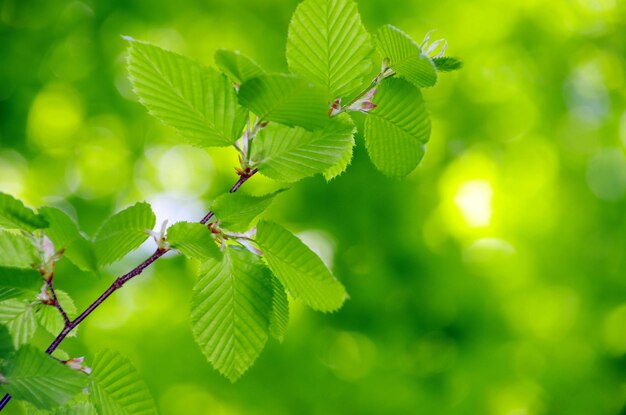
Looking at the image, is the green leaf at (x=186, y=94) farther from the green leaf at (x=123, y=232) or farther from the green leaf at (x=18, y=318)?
the green leaf at (x=18, y=318)

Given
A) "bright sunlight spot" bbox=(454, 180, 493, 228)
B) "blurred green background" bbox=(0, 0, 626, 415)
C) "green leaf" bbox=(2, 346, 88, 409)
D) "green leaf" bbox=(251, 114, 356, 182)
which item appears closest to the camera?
"green leaf" bbox=(2, 346, 88, 409)

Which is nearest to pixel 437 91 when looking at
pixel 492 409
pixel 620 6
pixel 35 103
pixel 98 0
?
pixel 620 6

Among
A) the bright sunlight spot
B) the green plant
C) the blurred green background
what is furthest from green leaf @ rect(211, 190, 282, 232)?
the bright sunlight spot

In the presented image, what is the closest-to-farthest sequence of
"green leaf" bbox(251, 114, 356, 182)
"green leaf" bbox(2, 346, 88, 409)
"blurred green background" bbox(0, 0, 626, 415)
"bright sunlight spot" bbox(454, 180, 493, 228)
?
"green leaf" bbox(2, 346, 88, 409), "green leaf" bbox(251, 114, 356, 182), "blurred green background" bbox(0, 0, 626, 415), "bright sunlight spot" bbox(454, 180, 493, 228)

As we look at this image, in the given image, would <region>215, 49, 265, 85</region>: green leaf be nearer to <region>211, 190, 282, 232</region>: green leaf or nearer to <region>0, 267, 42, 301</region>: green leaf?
<region>211, 190, 282, 232</region>: green leaf

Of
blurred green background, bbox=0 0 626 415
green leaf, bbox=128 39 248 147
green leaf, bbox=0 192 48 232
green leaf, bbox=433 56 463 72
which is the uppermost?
blurred green background, bbox=0 0 626 415

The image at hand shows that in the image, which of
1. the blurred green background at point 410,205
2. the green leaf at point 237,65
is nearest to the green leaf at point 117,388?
the green leaf at point 237,65
